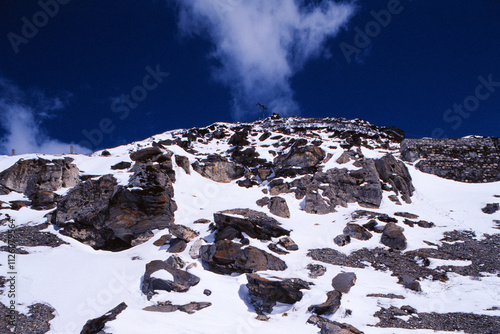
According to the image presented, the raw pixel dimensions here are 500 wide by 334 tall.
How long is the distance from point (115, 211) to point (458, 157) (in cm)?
3895

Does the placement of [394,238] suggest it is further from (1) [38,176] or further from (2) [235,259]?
(1) [38,176]

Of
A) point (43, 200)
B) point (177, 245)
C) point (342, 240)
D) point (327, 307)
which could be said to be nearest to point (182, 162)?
point (43, 200)

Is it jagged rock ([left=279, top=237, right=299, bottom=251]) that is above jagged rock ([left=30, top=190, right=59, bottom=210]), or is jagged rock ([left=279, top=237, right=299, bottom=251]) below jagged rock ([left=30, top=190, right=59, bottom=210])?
below

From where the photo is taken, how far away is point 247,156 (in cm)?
3419

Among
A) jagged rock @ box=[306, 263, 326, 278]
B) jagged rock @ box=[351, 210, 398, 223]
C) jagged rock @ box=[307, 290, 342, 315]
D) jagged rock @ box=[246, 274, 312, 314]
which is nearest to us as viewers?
jagged rock @ box=[307, 290, 342, 315]

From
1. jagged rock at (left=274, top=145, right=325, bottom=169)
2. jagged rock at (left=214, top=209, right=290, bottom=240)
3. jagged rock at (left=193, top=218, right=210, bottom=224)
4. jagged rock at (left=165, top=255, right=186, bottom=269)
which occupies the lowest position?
jagged rock at (left=165, top=255, right=186, bottom=269)

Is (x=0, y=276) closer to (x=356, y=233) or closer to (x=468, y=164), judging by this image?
(x=356, y=233)

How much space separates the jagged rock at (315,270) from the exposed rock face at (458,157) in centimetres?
2478

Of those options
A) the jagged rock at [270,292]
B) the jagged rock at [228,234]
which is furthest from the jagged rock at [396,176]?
the jagged rock at [270,292]

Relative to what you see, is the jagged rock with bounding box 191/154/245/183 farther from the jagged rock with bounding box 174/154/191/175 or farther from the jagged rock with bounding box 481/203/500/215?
the jagged rock with bounding box 481/203/500/215

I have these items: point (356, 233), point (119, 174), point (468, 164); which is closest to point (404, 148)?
point (468, 164)

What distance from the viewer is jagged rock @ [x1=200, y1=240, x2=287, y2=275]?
1346cm

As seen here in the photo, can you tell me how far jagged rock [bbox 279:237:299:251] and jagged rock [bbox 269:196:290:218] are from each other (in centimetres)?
416

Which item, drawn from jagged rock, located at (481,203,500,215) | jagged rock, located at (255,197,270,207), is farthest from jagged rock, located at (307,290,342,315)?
jagged rock, located at (481,203,500,215)
